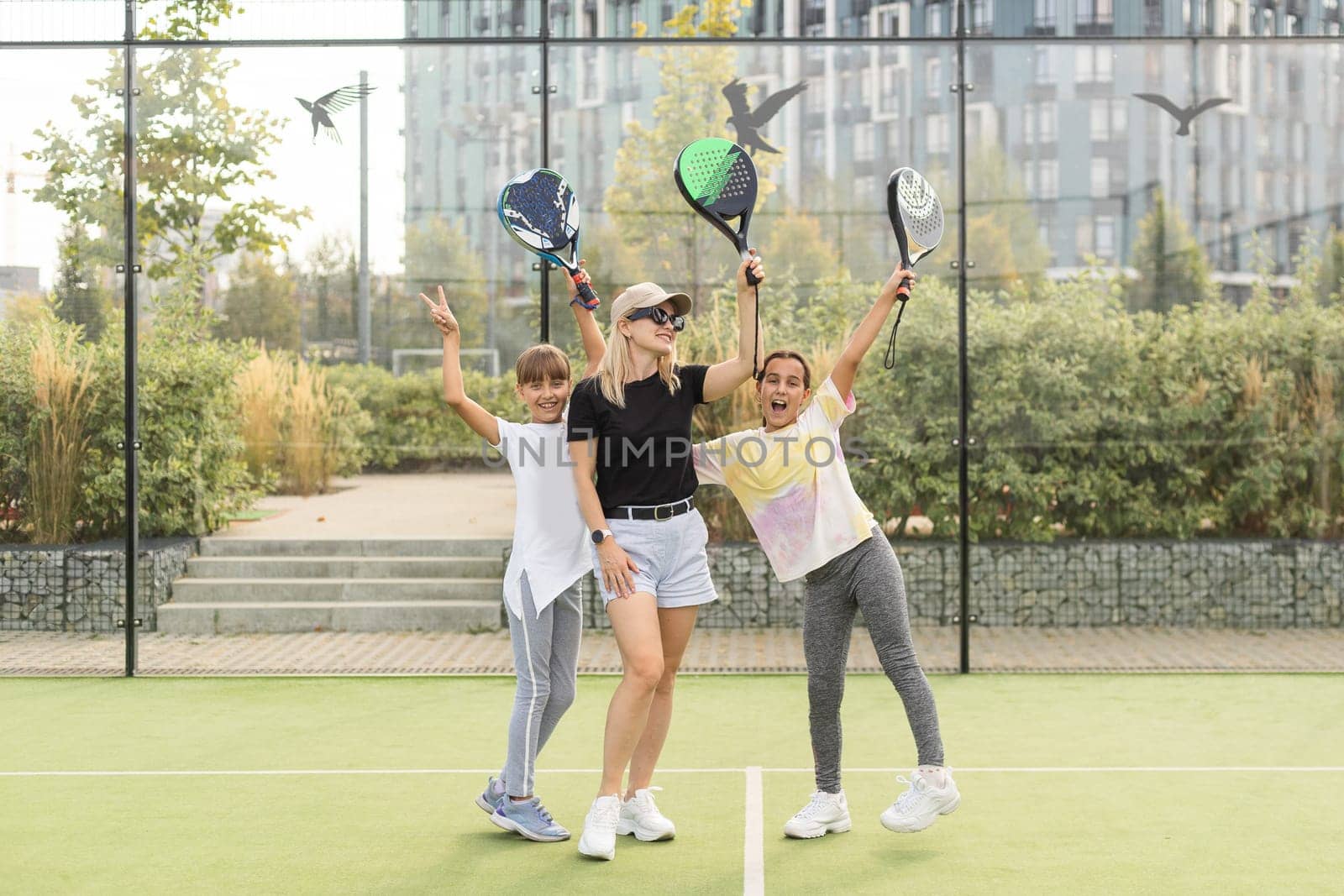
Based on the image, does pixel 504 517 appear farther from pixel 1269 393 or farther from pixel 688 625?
pixel 1269 393

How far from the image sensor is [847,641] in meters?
4.23

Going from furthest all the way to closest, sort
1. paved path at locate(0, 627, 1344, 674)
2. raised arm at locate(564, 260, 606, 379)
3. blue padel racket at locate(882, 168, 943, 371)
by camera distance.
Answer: paved path at locate(0, 627, 1344, 674)
raised arm at locate(564, 260, 606, 379)
blue padel racket at locate(882, 168, 943, 371)

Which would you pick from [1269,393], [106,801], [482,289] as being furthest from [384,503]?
[1269,393]

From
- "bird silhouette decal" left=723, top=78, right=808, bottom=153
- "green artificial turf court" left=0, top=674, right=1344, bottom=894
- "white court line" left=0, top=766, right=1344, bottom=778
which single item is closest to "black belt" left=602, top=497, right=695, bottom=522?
"green artificial turf court" left=0, top=674, right=1344, bottom=894

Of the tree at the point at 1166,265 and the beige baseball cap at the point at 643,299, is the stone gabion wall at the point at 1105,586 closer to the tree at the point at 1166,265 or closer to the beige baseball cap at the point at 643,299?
the tree at the point at 1166,265

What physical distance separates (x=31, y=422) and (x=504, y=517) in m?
2.31

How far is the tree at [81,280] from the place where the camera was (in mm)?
7070

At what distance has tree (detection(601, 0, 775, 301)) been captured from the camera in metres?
6.88

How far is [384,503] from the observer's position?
7.12m

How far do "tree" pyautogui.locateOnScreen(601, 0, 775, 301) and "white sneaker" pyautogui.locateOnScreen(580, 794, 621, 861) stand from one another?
11.4 feet

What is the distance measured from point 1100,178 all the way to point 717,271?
1842 millimetres

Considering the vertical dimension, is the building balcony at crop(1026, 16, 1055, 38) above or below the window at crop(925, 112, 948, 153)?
above

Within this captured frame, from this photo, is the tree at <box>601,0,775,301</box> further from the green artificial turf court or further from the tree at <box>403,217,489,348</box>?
the green artificial turf court

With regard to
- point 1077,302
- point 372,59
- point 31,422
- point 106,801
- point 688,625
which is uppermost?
point 372,59
